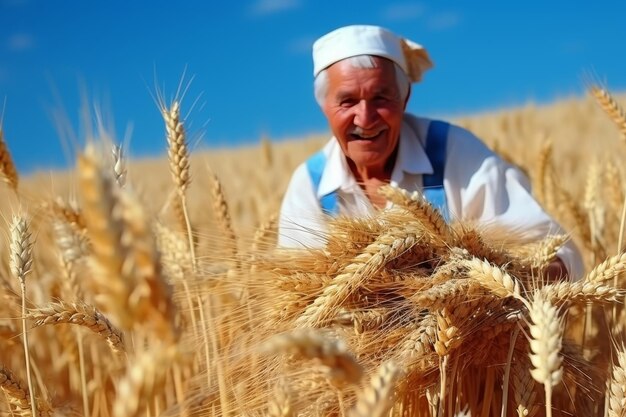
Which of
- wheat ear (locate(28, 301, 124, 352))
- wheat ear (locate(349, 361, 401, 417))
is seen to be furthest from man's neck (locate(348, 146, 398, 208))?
wheat ear (locate(349, 361, 401, 417))

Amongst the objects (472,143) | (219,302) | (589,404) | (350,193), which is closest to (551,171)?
(472,143)

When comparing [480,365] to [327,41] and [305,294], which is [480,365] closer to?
[305,294]

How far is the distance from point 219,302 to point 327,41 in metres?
1.00

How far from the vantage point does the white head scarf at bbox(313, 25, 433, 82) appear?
2201mm

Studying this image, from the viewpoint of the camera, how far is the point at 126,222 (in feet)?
2.14

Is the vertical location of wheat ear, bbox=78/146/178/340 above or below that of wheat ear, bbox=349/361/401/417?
above

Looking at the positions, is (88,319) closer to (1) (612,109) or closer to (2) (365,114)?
(2) (365,114)

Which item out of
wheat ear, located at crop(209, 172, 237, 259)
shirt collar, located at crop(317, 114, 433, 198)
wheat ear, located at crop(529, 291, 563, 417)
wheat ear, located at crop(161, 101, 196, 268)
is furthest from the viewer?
shirt collar, located at crop(317, 114, 433, 198)

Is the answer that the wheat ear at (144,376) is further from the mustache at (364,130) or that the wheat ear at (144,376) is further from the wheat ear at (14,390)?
the mustache at (364,130)

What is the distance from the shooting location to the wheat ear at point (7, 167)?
5.80 ft

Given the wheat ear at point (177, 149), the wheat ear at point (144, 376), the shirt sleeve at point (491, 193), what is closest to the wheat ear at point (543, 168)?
the shirt sleeve at point (491, 193)

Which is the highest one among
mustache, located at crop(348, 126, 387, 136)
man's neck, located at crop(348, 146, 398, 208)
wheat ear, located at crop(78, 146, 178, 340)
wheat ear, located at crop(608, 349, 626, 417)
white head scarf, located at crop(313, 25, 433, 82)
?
white head scarf, located at crop(313, 25, 433, 82)

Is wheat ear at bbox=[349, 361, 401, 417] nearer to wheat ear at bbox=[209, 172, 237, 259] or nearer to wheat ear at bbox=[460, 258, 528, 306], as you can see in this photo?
wheat ear at bbox=[460, 258, 528, 306]

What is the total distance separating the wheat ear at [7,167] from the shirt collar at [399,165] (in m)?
1.11
